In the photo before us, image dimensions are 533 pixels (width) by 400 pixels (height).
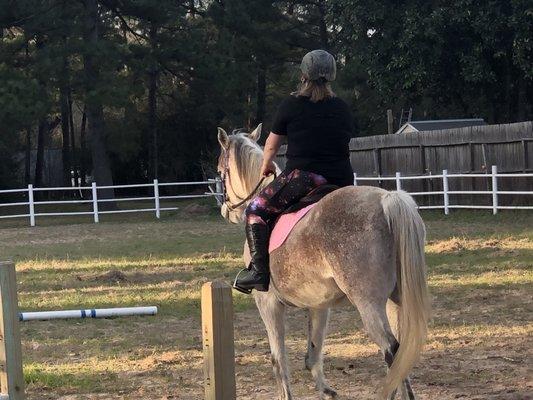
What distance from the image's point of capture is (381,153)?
28.8 meters

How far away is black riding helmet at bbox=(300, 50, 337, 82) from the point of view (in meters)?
5.98

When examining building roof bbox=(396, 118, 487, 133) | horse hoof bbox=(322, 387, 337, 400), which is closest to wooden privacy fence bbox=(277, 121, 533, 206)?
building roof bbox=(396, 118, 487, 133)

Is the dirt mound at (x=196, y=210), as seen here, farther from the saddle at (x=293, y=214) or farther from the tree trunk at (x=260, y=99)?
the saddle at (x=293, y=214)

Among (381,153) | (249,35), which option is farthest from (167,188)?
(381,153)

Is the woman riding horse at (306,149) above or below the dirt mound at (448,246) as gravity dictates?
above

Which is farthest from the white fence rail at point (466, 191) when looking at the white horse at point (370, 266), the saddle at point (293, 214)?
the white horse at point (370, 266)

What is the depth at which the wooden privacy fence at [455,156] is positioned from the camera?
2383 cm

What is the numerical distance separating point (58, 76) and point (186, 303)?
78.5ft

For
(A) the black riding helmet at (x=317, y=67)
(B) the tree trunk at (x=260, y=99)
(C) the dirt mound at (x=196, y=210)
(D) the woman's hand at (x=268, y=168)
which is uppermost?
(B) the tree trunk at (x=260, y=99)

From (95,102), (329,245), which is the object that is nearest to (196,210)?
(95,102)

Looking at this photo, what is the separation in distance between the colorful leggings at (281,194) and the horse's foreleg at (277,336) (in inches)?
23.4

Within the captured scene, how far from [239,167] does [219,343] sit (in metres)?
3.83

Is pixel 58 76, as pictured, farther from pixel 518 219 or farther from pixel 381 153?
pixel 518 219

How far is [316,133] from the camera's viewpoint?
6.01 meters
